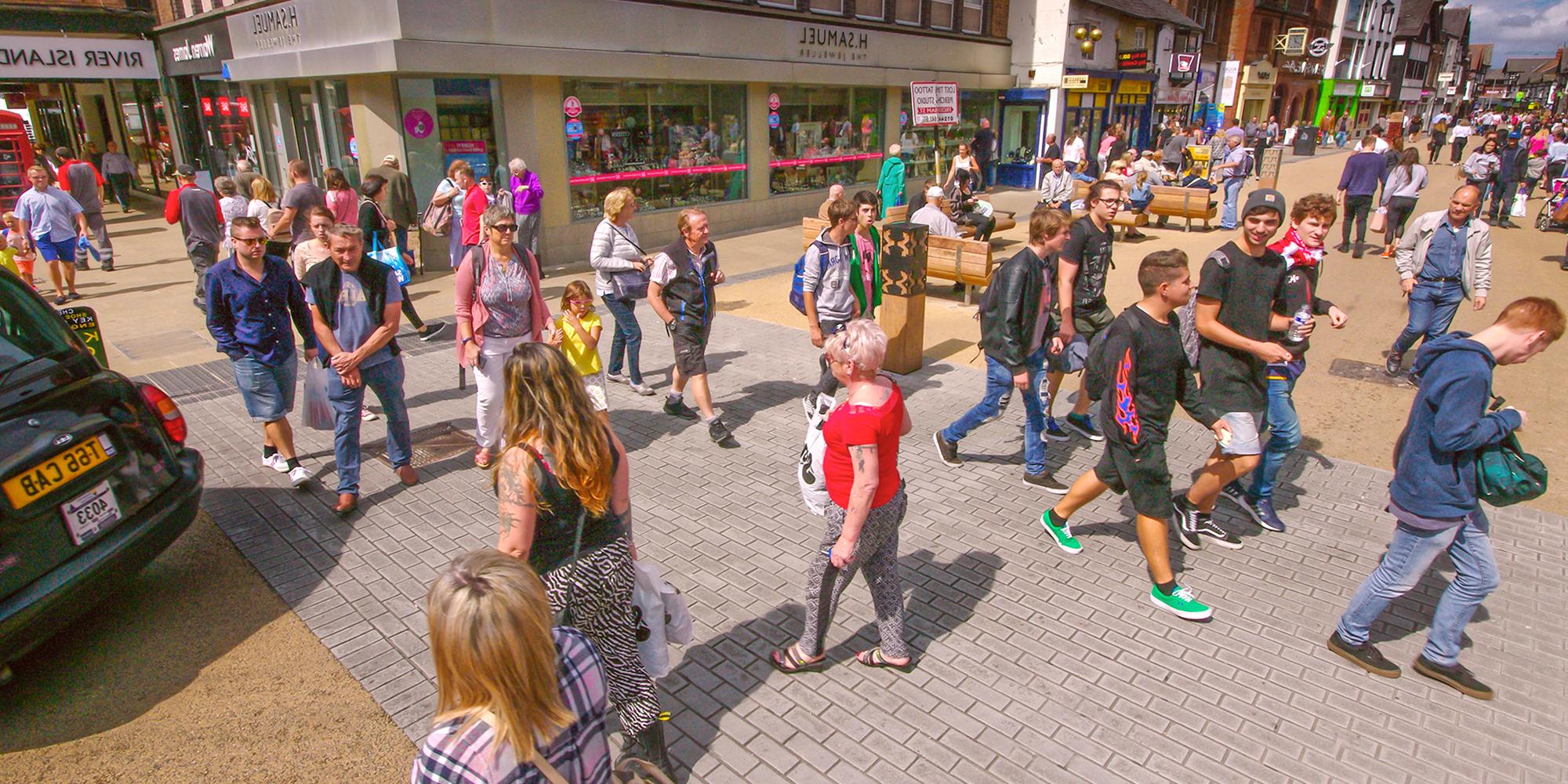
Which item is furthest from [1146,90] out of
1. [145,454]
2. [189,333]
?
[145,454]

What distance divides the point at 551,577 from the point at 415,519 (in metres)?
2.82

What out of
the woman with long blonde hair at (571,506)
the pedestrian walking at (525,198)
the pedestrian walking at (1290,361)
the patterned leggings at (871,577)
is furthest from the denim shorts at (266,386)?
the pedestrian walking at (525,198)

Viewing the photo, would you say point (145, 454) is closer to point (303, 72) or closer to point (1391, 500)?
point (1391, 500)

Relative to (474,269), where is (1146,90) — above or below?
above

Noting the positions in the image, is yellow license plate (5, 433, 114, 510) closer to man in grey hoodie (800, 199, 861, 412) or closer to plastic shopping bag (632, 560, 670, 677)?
plastic shopping bag (632, 560, 670, 677)

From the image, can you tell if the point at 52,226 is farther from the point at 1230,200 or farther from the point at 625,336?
the point at 1230,200

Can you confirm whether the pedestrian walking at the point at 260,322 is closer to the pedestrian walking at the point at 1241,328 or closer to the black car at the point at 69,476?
the black car at the point at 69,476

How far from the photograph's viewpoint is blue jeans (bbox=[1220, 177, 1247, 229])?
1698cm

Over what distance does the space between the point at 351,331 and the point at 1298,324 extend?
5576mm

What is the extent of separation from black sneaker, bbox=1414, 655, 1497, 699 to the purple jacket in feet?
35.9

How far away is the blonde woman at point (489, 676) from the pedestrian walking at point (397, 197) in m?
10.6

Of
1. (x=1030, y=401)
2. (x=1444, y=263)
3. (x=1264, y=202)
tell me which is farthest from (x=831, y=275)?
(x=1444, y=263)

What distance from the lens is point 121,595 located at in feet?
14.8

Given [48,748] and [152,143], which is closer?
[48,748]
